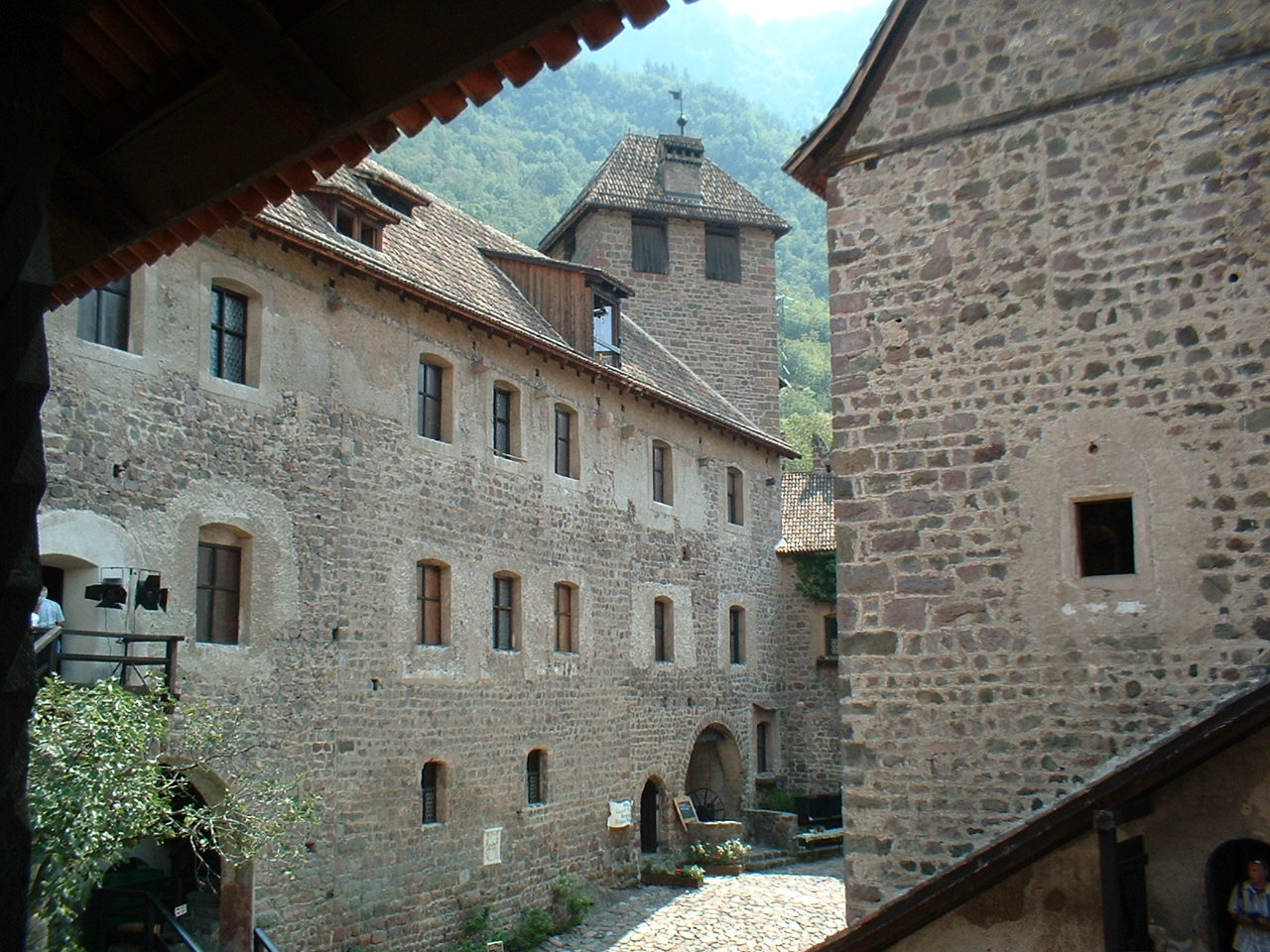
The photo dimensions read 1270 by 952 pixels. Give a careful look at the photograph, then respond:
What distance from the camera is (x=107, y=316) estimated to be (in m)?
13.3

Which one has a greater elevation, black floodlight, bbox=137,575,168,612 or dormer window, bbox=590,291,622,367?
dormer window, bbox=590,291,622,367

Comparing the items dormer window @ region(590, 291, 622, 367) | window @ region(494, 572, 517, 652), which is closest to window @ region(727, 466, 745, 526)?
dormer window @ region(590, 291, 622, 367)

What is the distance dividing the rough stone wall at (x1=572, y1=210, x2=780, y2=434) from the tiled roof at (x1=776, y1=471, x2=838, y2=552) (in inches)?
76.2

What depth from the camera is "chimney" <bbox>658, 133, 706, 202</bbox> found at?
103 feet

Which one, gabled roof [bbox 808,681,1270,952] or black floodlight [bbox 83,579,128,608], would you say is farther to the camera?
black floodlight [bbox 83,579,128,608]

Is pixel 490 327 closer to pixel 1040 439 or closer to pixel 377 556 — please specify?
pixel 377 556

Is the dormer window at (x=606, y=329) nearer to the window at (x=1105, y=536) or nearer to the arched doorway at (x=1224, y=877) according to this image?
the window at (x=1105, y=536)

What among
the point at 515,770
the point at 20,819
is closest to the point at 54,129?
the point at 20,819

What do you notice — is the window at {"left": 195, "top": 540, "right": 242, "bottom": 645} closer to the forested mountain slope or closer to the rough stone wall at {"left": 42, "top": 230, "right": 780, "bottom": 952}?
the rough stone wall at {"left": 42, "top": 230, "right": 780, "bottom": 952}

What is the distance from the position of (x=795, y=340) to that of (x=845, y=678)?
8066cm

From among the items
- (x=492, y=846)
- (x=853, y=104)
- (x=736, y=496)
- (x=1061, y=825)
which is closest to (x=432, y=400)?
(x=492, y=846)

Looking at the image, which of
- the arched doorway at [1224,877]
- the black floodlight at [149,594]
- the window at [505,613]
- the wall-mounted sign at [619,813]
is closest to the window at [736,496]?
the wall-mounted sign at [619,813]

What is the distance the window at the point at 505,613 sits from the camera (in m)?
19.3

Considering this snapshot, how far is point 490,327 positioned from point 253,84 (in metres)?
15.8
